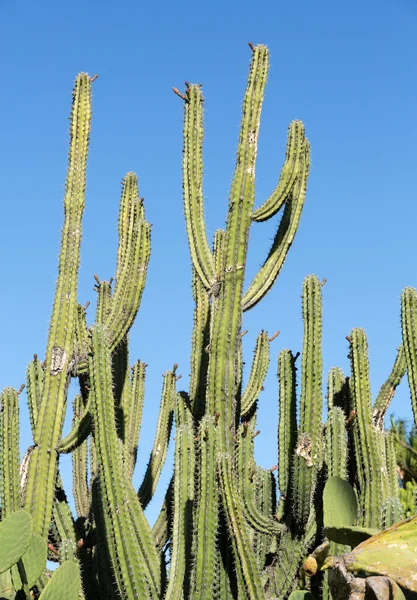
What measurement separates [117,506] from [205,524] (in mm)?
606

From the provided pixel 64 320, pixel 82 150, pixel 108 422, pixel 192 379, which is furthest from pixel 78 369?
pixel 82 150

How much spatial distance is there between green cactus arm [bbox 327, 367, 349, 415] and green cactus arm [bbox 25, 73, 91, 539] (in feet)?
7.55

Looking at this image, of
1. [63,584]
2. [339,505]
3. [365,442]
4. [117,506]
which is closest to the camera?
[339,505]

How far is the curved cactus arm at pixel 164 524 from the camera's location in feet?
23.8

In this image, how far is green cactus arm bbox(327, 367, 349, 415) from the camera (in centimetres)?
780

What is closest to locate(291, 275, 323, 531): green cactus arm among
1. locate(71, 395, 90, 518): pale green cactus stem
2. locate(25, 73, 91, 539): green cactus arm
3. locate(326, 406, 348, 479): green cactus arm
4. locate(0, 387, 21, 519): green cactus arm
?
locate(326, 406, 348, 479): green cactus arm

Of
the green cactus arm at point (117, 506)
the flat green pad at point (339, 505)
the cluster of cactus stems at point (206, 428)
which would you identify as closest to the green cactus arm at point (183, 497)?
the cluster of cactus stems at point (206, 428)

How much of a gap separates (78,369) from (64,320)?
0.42 metres

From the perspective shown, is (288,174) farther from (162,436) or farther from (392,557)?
(392,557)

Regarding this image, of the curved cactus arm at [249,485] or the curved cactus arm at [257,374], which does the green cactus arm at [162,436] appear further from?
the curved cactus arm at [249,485]

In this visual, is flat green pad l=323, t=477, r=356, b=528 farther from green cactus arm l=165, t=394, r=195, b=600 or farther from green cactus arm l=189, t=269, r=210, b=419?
green cactus arm l=189, t=269, r=210, b=419

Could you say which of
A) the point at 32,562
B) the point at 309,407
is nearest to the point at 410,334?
the point at 309,407

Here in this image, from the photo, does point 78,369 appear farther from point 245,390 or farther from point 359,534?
point 359,534

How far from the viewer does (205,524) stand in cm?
566
